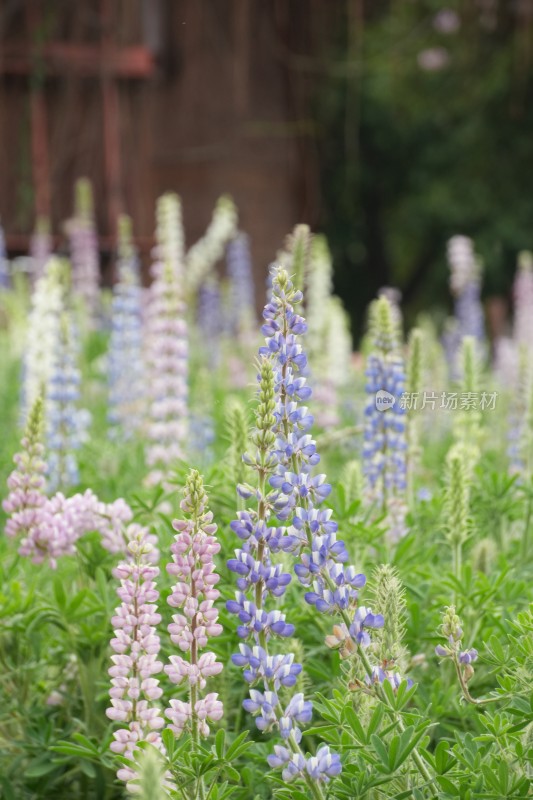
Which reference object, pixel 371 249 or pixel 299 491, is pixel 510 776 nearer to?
pixel 299 491

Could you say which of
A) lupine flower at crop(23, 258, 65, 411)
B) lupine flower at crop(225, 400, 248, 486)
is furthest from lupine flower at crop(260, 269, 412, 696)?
lupine flower at crop(23, 258, 65, 411)

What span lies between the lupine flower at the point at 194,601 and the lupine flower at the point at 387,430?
112 cm

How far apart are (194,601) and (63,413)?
80.4 inches

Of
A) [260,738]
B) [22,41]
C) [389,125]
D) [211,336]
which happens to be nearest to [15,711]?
[260,738]

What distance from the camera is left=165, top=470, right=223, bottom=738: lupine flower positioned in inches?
61.2

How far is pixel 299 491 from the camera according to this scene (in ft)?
5.21

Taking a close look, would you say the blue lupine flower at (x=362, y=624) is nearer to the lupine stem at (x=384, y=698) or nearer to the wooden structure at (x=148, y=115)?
the lupine stem at (x=384, y=698)

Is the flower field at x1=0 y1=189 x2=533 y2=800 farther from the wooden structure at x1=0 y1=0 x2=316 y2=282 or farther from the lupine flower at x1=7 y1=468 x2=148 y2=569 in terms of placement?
the wooden structure at x1=0 y1=0 x2=316 y2=282

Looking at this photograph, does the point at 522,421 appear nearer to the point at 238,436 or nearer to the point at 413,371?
the point at 413,371

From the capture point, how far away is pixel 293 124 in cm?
1104

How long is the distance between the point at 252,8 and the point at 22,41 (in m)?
2.13

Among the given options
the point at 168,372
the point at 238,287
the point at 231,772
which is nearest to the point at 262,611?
the point at 231,772

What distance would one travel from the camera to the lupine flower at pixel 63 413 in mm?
3273

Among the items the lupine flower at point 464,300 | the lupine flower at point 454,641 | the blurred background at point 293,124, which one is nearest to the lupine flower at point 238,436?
the lupine flower at point 454,641
